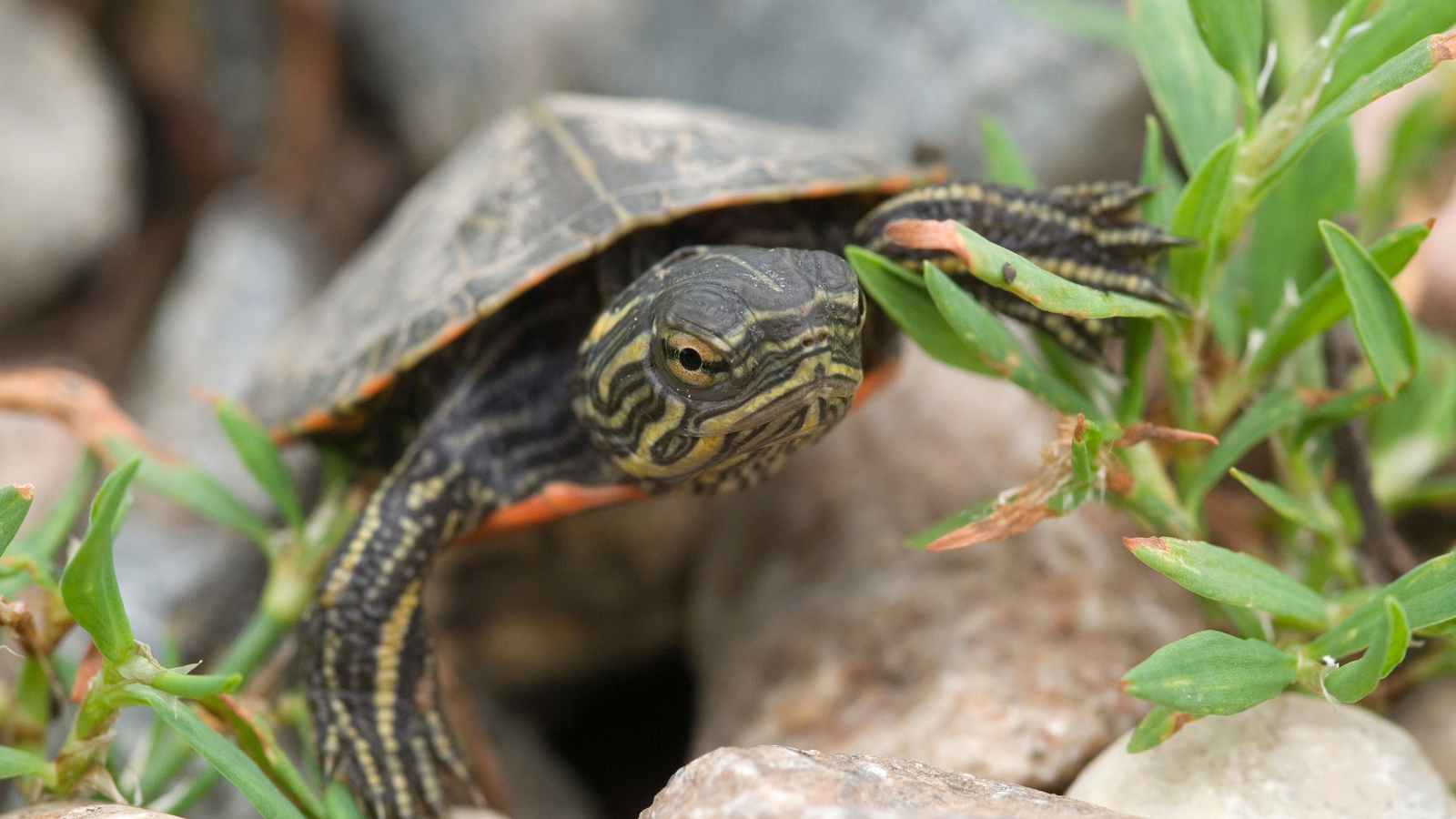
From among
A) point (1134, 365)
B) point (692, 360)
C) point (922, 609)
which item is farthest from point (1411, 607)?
point (692, 360)

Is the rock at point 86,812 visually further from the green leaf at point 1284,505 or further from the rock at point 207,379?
the green leaf at point 1284,505

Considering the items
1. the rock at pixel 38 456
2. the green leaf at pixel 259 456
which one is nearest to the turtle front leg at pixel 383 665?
the green leaf at pixel 259 456

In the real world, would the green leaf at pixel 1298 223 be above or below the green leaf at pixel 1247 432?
above

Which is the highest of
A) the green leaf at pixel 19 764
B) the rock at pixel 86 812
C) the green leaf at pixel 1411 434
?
the green leaf at pixel 19 764

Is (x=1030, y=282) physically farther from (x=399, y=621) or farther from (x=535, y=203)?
(x=399, y=621)

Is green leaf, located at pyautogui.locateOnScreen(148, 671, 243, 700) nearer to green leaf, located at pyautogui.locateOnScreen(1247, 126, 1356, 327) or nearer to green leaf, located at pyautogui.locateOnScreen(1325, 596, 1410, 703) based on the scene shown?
green leaf, located at pyautogui.locateOnScreen(1325, 596, 1410, 703)
